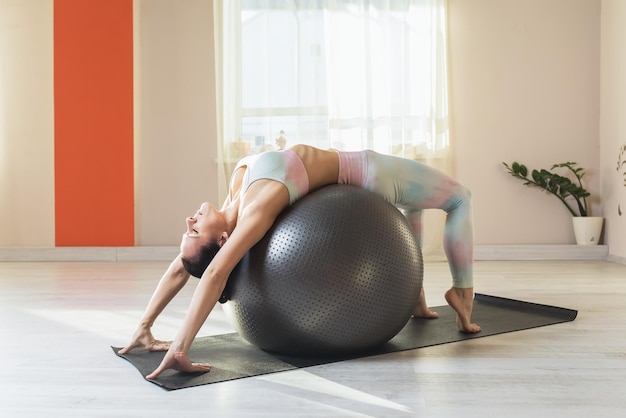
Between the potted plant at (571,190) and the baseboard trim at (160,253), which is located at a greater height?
the potted plant at (571,190)

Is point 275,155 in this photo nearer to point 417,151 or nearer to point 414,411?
point 414,411

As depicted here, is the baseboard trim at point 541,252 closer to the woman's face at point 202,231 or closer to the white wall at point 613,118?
the white wall at point 613,118

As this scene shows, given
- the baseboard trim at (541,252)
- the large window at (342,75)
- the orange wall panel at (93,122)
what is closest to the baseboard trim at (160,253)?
the baseboard trim at (541,252)

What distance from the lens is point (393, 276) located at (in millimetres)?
2186

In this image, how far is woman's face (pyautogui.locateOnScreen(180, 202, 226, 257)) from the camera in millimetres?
2207

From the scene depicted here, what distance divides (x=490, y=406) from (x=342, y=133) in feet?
14.1

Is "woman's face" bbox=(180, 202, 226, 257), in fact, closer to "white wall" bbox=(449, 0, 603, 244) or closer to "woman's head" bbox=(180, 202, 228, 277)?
"woman's head" bbox=(180, 202, 228, 277)

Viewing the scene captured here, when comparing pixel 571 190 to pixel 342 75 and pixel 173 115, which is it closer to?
pixel 342 75

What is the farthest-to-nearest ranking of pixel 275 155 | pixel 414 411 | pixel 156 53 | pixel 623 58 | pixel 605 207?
1. pixel 156 53
2. pixel 605 207
3. pixel 623 58
4. pixel 275 155
5. pixel 414 411

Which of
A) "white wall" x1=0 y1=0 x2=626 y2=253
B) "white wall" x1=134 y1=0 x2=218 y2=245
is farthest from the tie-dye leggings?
"white wall" x1=134 y1=0 x2=218 y2=245

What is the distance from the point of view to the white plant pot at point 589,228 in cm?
563

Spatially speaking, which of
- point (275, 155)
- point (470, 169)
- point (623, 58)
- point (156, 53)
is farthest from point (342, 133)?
point (275, 155)

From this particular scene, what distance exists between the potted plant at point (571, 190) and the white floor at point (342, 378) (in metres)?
2.40

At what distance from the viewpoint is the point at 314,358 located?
7.41 feet
